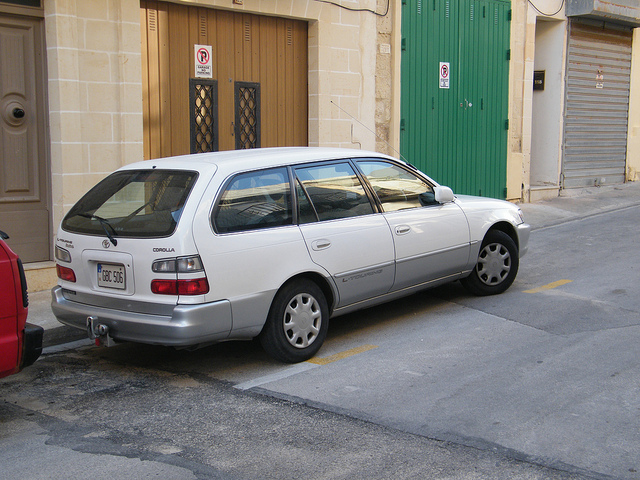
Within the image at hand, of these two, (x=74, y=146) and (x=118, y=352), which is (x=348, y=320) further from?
(x=74, y=146)

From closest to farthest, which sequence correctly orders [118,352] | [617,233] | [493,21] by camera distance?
1. [118,352]
2. [617,233]
3. [493,21]

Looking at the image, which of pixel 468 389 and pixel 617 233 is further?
pixel 617 233

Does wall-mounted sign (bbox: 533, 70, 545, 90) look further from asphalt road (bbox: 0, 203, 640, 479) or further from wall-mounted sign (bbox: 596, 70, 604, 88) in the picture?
asphalt road (bbox: 0, 203, 640, 479)

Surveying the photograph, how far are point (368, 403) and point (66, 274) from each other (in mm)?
2635

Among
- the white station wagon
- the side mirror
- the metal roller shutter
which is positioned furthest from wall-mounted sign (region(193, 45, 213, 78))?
the metal roller shutter

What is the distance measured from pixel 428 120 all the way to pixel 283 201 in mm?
7773

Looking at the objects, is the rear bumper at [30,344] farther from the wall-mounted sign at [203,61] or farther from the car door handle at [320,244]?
the wall-mounted sign at [203,61]

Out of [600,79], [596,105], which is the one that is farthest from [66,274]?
[600,79]

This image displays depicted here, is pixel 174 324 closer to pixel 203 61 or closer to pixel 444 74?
pixel 203 61

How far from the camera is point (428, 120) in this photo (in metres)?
13.2

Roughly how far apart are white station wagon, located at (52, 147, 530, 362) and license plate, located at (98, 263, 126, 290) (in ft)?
0.04

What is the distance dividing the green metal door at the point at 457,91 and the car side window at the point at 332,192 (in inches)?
250

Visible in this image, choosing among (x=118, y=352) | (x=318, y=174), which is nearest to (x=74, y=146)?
(x=118, y=352)

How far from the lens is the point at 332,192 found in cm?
639
